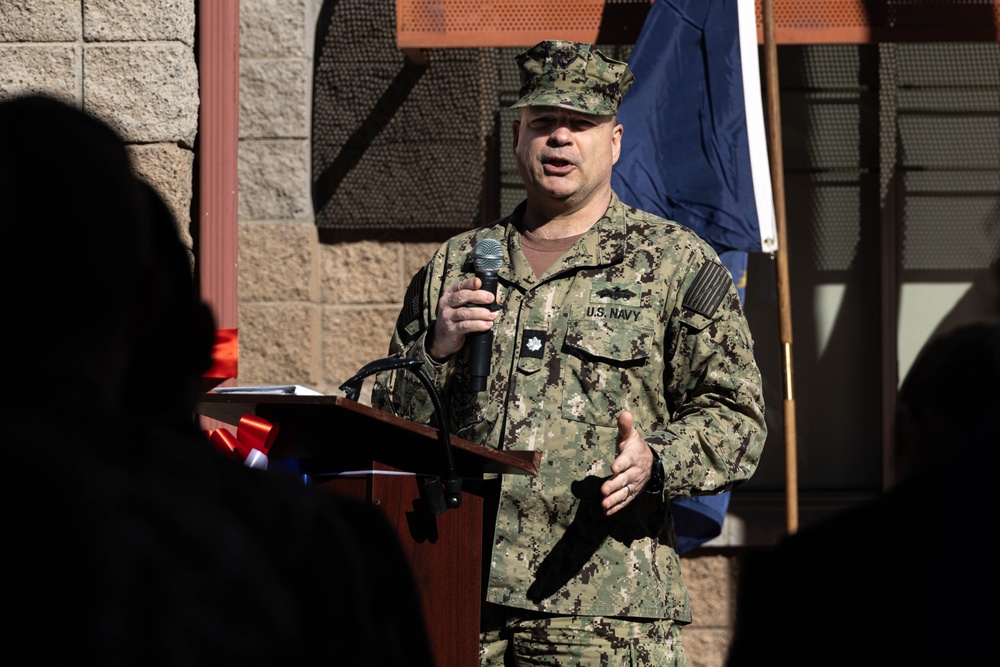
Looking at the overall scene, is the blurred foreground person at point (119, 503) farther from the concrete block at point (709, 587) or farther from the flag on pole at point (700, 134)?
the concrete block at point (709, 587)

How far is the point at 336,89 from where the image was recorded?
17.4 feet

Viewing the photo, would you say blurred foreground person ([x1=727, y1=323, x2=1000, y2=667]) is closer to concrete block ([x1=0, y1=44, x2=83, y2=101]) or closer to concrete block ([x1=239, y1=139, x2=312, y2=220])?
concrete block ([x1=0, y1=44, x2=83, y2=101])

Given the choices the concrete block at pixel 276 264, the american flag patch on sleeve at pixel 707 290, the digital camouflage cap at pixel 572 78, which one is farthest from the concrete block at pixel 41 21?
the american flag patch on sleeve at pixel 707 290

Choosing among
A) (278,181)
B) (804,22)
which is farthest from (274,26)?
(804,22)

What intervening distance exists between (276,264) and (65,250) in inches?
163

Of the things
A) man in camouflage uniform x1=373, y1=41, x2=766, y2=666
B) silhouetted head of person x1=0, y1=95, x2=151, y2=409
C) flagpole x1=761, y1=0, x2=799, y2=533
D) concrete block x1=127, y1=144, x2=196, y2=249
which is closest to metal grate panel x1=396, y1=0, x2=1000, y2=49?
flagpole x1=761, y1=0, x2=799, y2=533

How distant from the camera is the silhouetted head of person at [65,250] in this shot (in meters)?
1.16

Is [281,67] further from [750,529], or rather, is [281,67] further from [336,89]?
[750,529]

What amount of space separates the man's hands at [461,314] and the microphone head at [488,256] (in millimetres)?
49

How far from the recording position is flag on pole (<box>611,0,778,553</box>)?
458cm

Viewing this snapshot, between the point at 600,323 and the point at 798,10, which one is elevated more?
the point at 798,10

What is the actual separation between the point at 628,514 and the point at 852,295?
8.57ft

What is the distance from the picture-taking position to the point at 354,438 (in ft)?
9.22

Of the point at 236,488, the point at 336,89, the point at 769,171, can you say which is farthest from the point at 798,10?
the point at 236,488
